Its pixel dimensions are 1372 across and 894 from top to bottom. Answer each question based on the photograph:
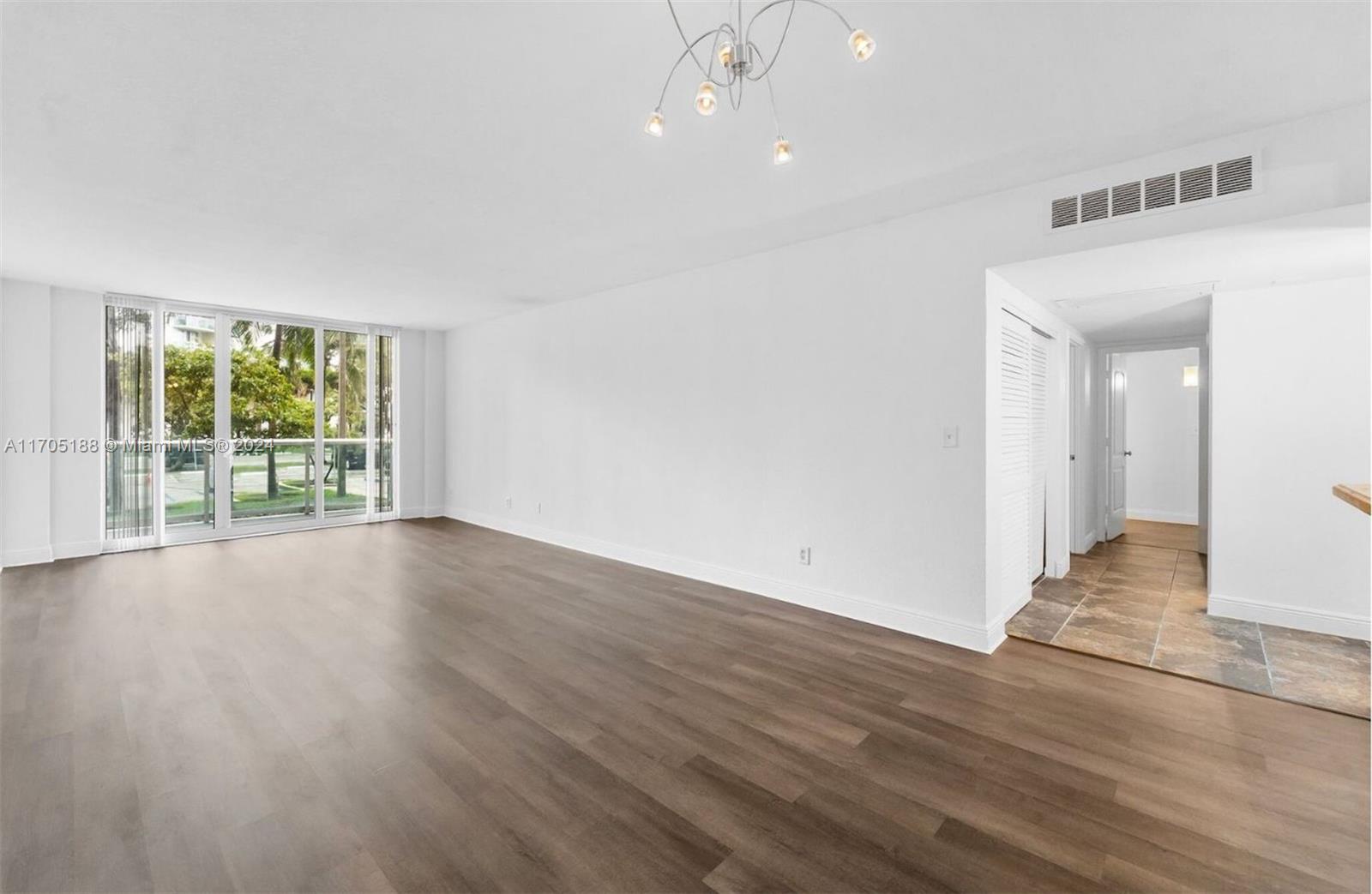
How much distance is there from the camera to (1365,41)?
6.36 ft

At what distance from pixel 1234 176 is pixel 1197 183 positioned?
12cm

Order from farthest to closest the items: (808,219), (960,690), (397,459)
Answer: (397,459) < (808,219) < (960,690)

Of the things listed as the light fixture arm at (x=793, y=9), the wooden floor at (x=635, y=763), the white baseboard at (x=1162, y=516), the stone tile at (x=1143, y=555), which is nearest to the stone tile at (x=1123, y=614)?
the wooden floor at (x=635, y=763)

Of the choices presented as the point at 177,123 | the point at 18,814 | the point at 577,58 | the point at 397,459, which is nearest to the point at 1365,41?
the point at 577,58

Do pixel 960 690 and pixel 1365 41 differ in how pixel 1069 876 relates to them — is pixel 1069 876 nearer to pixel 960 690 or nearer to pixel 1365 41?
pixel 960 690

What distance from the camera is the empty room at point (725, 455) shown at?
6.07 ft

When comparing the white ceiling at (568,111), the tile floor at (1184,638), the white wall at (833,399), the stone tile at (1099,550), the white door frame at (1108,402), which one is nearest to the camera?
the white ceiling at (568,111)

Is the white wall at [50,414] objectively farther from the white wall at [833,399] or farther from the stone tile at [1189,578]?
the stone tile at [1189,578]

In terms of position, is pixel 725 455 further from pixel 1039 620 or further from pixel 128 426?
pixel 128 426

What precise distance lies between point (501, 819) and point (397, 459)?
702cm

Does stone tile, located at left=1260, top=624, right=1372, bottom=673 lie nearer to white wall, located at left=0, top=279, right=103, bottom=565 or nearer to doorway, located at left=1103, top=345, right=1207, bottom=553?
doorway, located at left=1103, top=345, right=1207, bottom=553

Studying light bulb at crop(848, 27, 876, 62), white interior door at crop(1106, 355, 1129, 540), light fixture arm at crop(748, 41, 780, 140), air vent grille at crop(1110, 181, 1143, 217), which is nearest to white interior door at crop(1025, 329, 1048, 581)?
air vent grille at crop(1110, 181, 1143, 217)

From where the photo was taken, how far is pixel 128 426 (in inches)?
228

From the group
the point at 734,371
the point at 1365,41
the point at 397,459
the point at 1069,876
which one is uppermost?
the point at 1365,41
